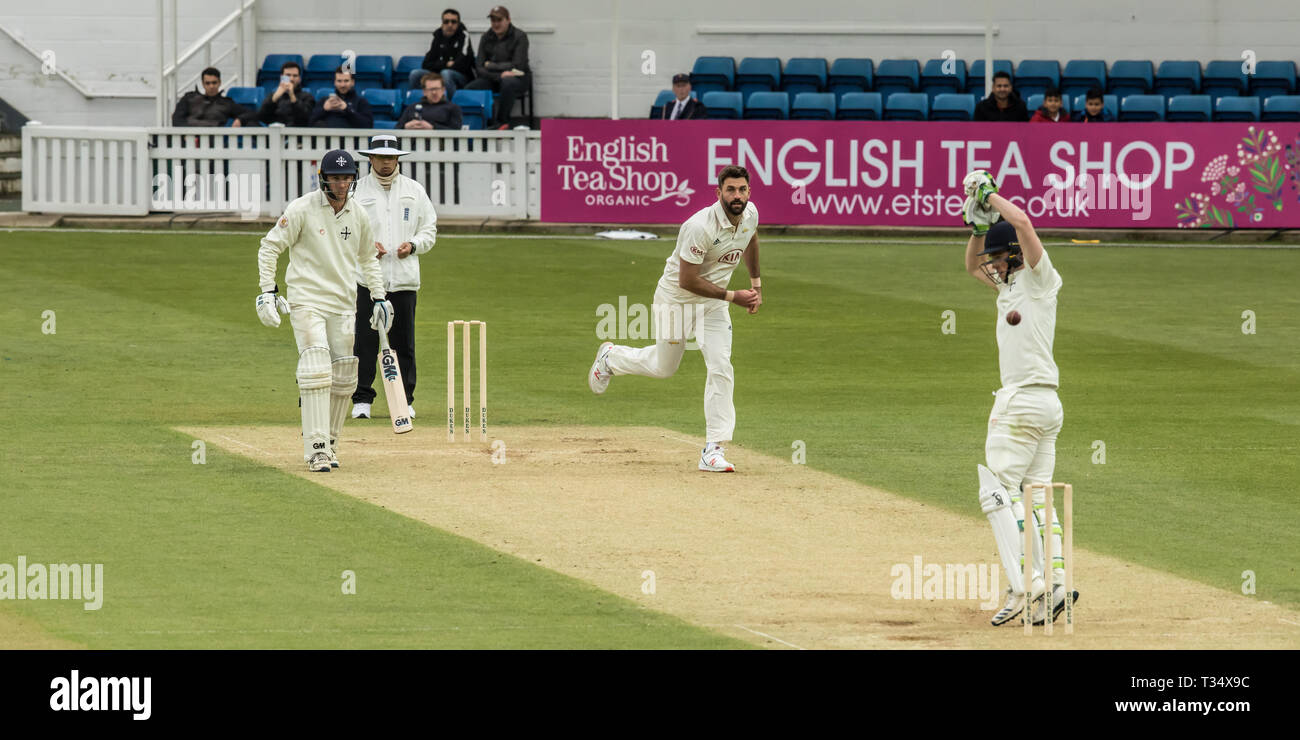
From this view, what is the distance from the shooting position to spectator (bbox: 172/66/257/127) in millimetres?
26969

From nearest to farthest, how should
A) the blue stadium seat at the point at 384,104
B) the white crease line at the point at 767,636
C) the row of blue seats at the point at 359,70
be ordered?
1. the white crease line at the point at 767,636
2. the blue stadium seat at the point at 384,104
3. the row of blue seats at the point at 359,70

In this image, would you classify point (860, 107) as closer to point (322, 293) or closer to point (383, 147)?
point (383, 147)

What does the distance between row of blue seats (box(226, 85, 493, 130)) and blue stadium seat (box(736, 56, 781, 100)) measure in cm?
412

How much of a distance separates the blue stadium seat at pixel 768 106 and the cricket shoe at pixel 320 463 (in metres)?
17.2

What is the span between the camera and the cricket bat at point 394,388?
12.8m

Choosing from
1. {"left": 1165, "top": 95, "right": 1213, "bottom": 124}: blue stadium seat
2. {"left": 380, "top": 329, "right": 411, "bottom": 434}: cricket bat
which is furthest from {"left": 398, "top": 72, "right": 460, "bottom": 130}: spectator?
{"left": 380, "top": 329, "right": 411, "bottom": 434}: cricket bat

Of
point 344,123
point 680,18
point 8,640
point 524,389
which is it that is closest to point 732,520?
point 8,640

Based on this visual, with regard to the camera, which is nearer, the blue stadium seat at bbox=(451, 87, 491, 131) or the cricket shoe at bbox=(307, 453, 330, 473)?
the cricket shoe at bbox=(307, 453, 330, 473)

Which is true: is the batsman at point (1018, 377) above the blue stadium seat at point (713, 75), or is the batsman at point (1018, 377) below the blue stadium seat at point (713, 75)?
below

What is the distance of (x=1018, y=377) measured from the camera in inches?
340

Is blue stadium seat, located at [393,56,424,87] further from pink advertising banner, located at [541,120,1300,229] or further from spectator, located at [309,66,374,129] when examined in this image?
pink advertising banner, located at [541,120,1300,229]

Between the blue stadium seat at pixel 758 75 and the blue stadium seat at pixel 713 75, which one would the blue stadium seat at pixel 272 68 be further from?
the blue stadium seat at pixel 758 75

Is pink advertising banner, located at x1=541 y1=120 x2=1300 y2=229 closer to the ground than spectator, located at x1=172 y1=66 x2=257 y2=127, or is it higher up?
closer to the ground

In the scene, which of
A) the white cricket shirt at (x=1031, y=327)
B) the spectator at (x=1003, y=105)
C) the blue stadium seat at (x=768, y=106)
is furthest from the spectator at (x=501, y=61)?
the white cricket shirt at (x=1031, y=327)
